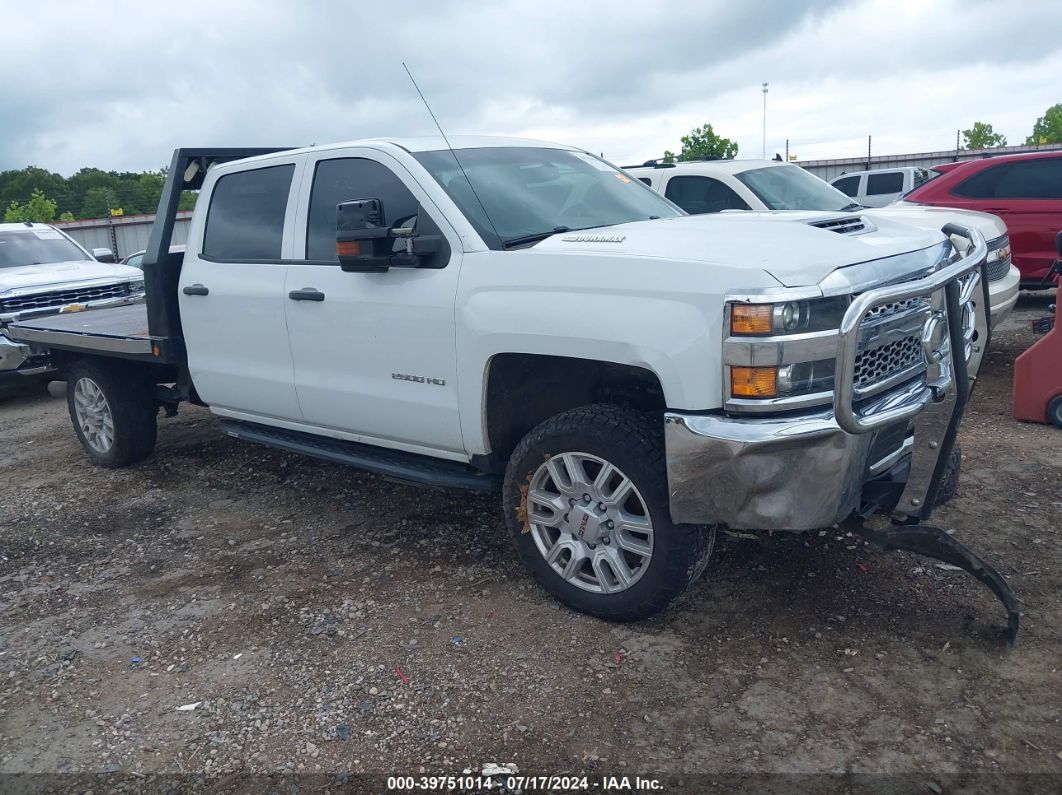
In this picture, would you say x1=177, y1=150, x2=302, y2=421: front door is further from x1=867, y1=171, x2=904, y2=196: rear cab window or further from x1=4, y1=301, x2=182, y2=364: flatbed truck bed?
x1=867, y1=171, x2=904, y2=196: rear cab window

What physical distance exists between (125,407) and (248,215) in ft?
6.62

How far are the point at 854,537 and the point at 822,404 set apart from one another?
5.15 ft

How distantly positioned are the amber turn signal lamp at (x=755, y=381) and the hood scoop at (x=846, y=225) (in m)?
0.91

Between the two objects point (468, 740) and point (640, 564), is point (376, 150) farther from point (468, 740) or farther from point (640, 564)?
point (468, 740)

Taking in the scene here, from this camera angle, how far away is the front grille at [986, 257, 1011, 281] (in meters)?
7.12

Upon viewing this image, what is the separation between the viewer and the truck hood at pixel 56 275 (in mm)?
9398

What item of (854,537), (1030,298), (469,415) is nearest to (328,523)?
(469,415)

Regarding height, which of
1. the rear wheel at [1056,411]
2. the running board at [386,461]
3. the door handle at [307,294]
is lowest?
the rear wheel at [1056,411]

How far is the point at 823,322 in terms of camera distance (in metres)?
3.11

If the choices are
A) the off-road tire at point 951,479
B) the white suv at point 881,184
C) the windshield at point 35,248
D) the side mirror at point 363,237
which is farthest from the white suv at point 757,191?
the white suv at point 881,184

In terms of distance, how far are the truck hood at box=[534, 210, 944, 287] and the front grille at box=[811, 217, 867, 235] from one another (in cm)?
2

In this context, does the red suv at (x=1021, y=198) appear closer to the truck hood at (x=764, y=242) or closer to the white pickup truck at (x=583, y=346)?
the white pickup truck at (x=583, y=346)

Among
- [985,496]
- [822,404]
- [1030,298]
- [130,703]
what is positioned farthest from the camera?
[1030,298]

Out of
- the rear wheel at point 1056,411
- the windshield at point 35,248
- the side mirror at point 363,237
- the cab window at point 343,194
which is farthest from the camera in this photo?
the windshield at point 35,248
